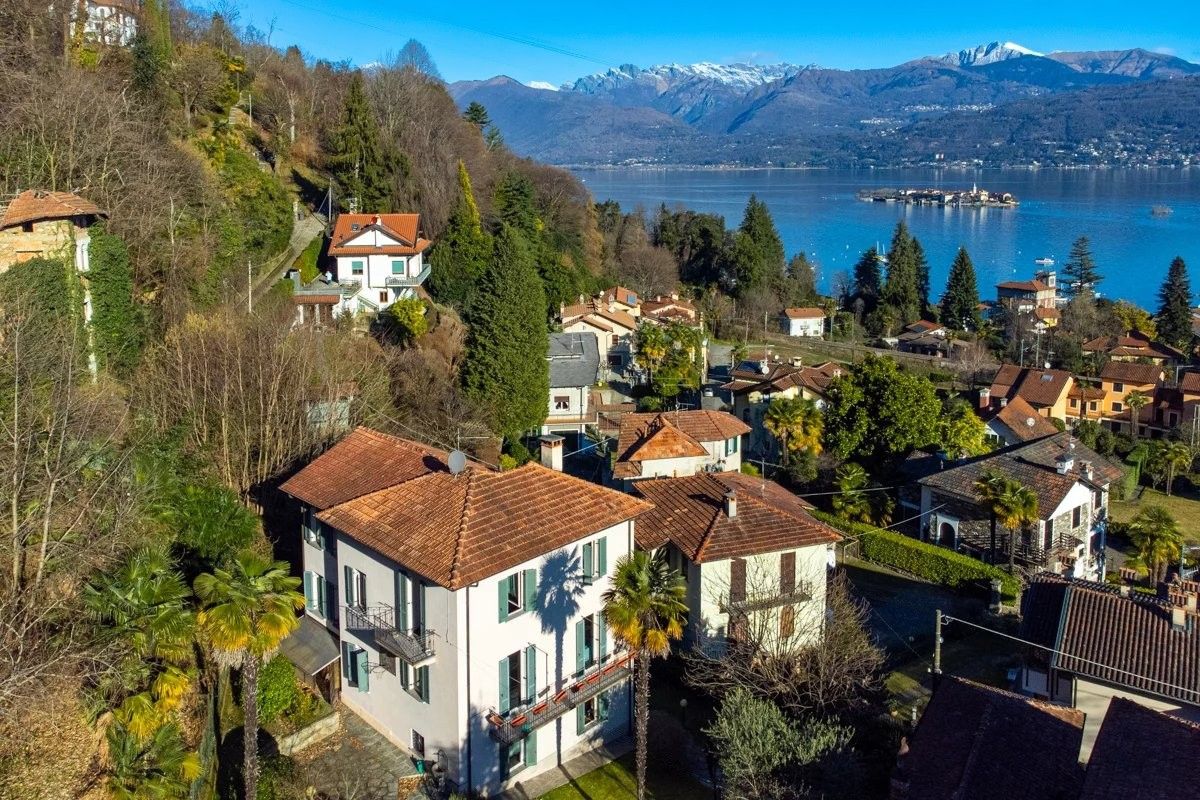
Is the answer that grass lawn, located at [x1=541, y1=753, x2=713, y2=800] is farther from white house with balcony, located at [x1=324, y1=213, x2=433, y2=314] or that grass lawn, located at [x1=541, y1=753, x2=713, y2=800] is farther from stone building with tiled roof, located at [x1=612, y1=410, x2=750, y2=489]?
white house with balcony, located at [x1=324, y1=213, x2=433, y2=314]

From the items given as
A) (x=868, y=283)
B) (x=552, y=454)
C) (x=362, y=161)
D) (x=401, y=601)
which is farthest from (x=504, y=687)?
(x=868, y=283)

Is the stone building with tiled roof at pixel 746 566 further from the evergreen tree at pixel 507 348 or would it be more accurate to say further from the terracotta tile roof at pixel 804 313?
the terracotta tile roof at pixel 804 313

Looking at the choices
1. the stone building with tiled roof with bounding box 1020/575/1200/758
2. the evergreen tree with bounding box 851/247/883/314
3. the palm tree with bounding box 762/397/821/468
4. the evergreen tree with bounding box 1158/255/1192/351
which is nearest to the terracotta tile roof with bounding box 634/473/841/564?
the stone building with tiled roof with bounding box 1020/575/1200/758

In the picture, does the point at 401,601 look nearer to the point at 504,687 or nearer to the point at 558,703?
the point at 504,687

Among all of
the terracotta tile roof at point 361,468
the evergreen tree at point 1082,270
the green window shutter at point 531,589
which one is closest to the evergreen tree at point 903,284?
the evergreen tree at point 1082,270

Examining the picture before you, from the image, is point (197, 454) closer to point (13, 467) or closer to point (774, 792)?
point (13, 467)

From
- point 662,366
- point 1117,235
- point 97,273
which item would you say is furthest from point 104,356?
point 1117,235
